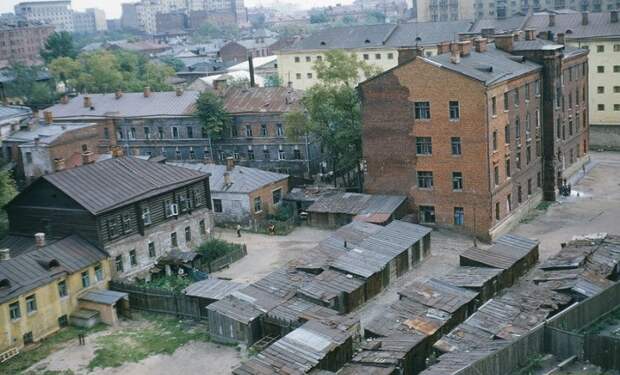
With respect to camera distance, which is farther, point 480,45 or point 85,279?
point 480,45

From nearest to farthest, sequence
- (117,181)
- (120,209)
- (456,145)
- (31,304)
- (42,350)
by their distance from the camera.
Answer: (42,350)
(31,304)
(120,209)
(117,181)
(456,145)

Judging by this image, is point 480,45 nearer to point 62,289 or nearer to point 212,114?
point 212,114

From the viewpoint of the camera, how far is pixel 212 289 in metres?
43.8

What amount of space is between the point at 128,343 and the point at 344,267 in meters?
13.2

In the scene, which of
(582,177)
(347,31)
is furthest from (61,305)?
(347,31)

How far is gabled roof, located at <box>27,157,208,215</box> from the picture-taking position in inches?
1898

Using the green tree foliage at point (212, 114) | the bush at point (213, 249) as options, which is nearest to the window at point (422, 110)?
the bush at point (213, 249)

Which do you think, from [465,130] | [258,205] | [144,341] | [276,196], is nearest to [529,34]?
[465,130]

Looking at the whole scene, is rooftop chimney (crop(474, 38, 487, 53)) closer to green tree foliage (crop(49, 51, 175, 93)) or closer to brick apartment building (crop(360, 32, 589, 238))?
brick apartment building (crop(360, 32, 589, 238))

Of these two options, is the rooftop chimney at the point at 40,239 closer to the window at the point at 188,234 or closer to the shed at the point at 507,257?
A: the window at the point at 188,234

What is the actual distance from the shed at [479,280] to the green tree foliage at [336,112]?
81.4 feet

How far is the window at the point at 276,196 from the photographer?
217 feet

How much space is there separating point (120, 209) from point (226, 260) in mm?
8685

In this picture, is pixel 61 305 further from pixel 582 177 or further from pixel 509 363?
pixel 582 177
